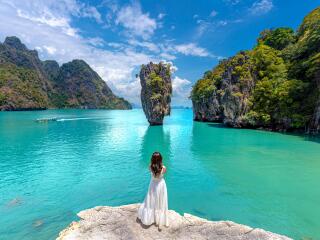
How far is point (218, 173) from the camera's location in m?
17.3

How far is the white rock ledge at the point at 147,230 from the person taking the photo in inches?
233

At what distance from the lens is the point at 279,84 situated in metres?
42.2

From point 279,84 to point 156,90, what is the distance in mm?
26450

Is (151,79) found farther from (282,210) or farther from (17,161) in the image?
(282,210)

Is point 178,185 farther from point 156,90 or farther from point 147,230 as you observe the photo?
point 156,90

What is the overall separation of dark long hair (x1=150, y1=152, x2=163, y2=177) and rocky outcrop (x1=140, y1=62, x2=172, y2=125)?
44.1m

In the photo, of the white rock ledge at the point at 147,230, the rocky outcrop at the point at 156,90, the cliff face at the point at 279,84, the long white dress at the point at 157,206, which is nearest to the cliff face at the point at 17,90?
the rocky outcrop at the point at 156,90

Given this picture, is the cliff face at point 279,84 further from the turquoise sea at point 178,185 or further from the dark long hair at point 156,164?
the dark long hair at point 156,164

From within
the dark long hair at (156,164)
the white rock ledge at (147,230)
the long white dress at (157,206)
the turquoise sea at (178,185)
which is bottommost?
the turquoise sea at (178,185)

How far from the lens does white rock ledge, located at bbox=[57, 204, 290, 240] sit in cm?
591

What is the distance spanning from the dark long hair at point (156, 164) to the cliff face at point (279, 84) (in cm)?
3744

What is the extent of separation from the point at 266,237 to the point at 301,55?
158 ft

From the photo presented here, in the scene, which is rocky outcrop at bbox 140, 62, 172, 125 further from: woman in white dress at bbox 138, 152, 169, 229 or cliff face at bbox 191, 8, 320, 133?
woman in white dress at bbox 138, 152, 169, 229

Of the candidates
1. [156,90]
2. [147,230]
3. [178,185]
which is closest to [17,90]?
[156,90]
